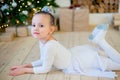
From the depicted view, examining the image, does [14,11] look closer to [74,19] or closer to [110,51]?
[74,19]

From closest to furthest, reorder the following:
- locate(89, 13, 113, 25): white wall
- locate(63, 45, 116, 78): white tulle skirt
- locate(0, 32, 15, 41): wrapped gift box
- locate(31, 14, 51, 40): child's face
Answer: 1. locate(31, 14, 51, 40): child's face
2. locate(63, 45, 116, 78): white tulle skirt
3. locate(0, 32, 15, 41): wrapped gift box
4. locate(89, 13, 113, 25): white wall

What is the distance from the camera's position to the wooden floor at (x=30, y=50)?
2.08 meters

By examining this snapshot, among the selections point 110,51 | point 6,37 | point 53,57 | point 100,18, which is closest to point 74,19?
point 100,18

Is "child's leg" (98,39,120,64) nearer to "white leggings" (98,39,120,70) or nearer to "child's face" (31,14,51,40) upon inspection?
"white leggings" (98,39,120,70)

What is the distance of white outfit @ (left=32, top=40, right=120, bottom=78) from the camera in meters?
2.07

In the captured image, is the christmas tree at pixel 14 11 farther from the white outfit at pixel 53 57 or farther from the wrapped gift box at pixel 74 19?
the white outfit at pixel 53 57

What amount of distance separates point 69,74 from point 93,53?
0.97 feet

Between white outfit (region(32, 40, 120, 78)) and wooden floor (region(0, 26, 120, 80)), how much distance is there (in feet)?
0.22

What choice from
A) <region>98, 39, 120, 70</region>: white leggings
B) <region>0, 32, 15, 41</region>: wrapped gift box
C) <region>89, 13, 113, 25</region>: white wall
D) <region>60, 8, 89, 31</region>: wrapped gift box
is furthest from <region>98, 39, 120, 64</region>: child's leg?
<region>89, 13, 113, 25</region>: white wall

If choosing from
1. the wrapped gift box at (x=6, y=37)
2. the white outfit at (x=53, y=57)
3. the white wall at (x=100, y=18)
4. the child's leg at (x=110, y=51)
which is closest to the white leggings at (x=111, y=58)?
the child's leg at (x=110, y=51)

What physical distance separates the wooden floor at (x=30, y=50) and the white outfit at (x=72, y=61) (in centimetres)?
7

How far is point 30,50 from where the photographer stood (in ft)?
9.58

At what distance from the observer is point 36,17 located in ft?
6.69

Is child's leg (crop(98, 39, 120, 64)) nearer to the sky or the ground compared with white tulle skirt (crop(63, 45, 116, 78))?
nearer to the sky
